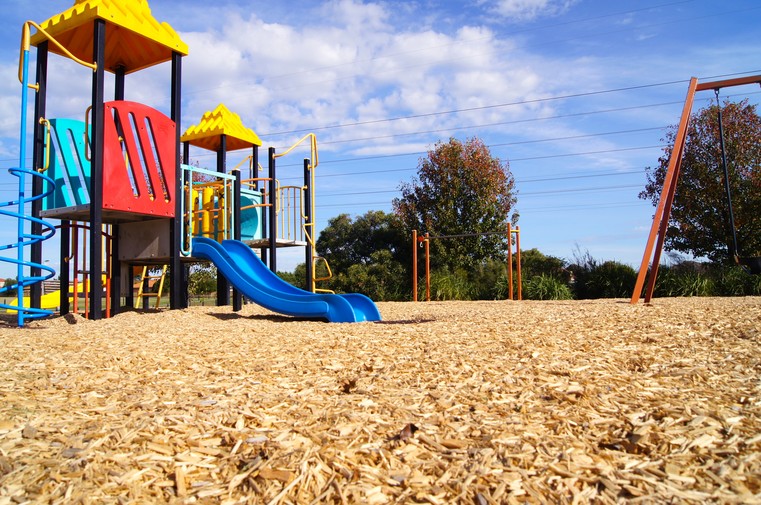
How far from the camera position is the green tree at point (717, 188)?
14.8 metres

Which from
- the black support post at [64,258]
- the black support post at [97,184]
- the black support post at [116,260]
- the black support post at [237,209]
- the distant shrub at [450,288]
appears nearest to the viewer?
the black support post at [97,184]

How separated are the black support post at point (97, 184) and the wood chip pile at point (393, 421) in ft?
9.45

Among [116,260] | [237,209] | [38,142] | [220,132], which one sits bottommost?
[116,260]

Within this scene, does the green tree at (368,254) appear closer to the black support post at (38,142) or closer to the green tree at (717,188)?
the green tree at (717,188)

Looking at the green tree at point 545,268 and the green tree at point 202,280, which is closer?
the green tree at point 545,268

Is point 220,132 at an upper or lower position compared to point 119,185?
upper

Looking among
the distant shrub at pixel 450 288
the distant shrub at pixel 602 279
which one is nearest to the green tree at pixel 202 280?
the distant shrub at pixel 450 288

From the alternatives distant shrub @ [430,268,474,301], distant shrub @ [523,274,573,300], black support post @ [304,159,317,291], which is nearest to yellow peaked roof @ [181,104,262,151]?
black support post @ [304,159,317,291]

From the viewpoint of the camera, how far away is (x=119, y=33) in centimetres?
785

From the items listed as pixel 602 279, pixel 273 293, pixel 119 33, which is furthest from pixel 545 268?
pixel 119 33

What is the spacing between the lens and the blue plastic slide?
6.84 m

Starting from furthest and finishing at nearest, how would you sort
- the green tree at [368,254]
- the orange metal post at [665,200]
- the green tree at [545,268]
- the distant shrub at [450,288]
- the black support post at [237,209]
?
the green tree at [368,254] → the green tree at [545,268] → the distant shrub at [450,288] → the black support post at [237,209] → the orange metal post at [665,200]

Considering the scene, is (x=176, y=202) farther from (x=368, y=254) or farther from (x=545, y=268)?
(x=368, y=254)

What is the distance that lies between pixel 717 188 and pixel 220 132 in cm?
1274
